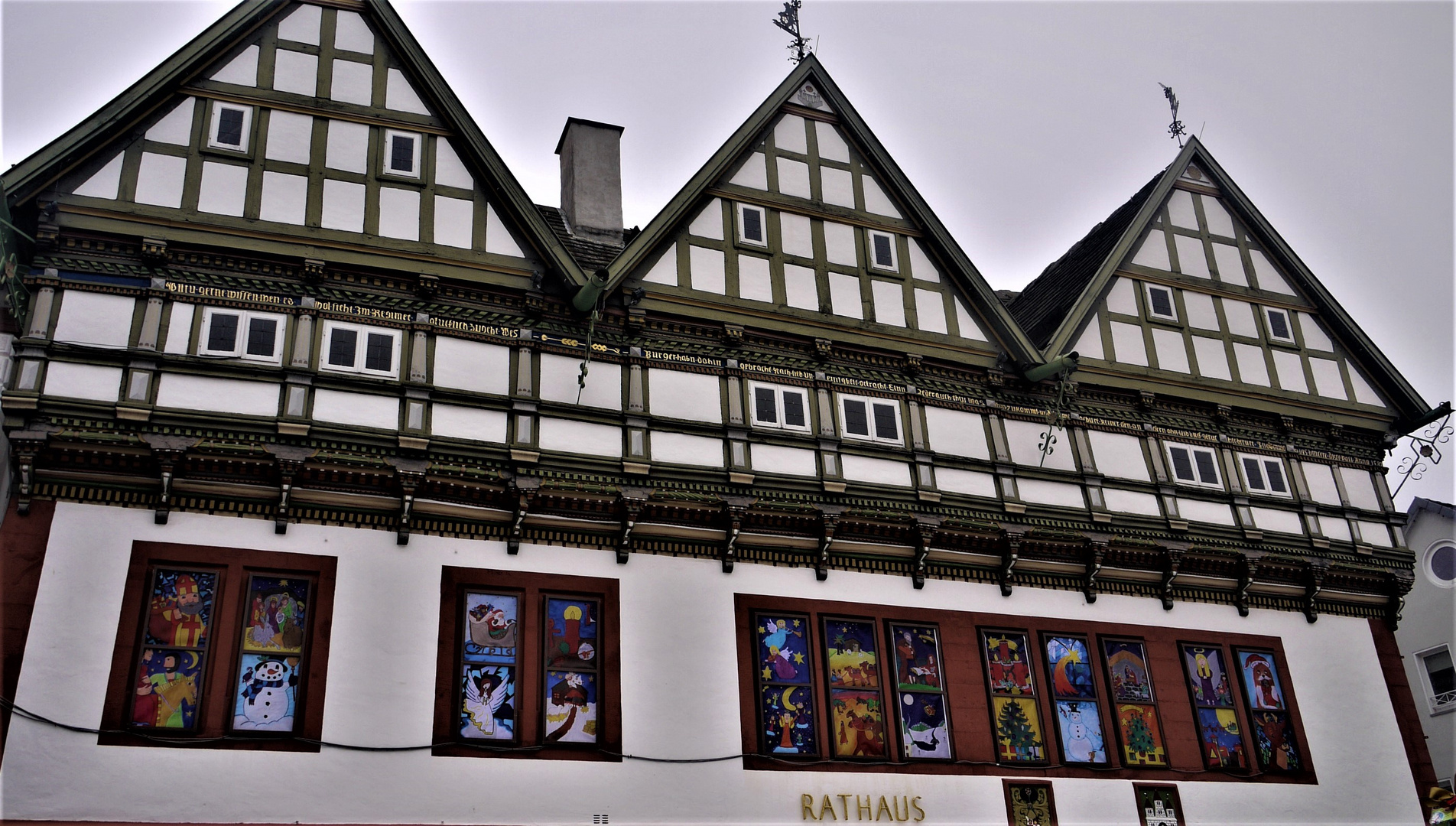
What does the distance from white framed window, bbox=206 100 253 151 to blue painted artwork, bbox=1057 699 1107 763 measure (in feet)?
49.2

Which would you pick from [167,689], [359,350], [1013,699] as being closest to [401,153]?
[359,350]

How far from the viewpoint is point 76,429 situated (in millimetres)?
16625

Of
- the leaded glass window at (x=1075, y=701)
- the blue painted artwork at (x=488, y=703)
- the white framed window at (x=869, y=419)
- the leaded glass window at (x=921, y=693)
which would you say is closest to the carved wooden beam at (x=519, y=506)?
the blue painted artwork at (x=488, y=703)

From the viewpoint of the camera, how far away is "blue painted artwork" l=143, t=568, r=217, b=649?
639 inches

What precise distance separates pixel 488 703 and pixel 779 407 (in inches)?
260

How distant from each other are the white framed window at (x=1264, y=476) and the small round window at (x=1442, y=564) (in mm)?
8847

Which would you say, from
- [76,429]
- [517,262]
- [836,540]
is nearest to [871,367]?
[836,540]

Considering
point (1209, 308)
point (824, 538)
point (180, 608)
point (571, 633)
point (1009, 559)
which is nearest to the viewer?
point (180, 608)

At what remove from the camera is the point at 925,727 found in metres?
19.3

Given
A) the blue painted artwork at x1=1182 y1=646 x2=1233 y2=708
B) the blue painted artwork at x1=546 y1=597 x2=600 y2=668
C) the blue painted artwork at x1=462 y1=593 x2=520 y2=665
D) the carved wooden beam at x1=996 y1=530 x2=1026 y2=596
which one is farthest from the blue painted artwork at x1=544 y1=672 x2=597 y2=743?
the blue painted artwork at x1=1182 y1=646 x2=1233 y2=708

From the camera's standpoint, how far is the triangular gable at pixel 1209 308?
952 inches

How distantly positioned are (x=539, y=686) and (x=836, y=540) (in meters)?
5.21

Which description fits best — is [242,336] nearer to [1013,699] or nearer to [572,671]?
[572,671]

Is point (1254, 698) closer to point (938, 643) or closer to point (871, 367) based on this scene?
point (938, 643)
